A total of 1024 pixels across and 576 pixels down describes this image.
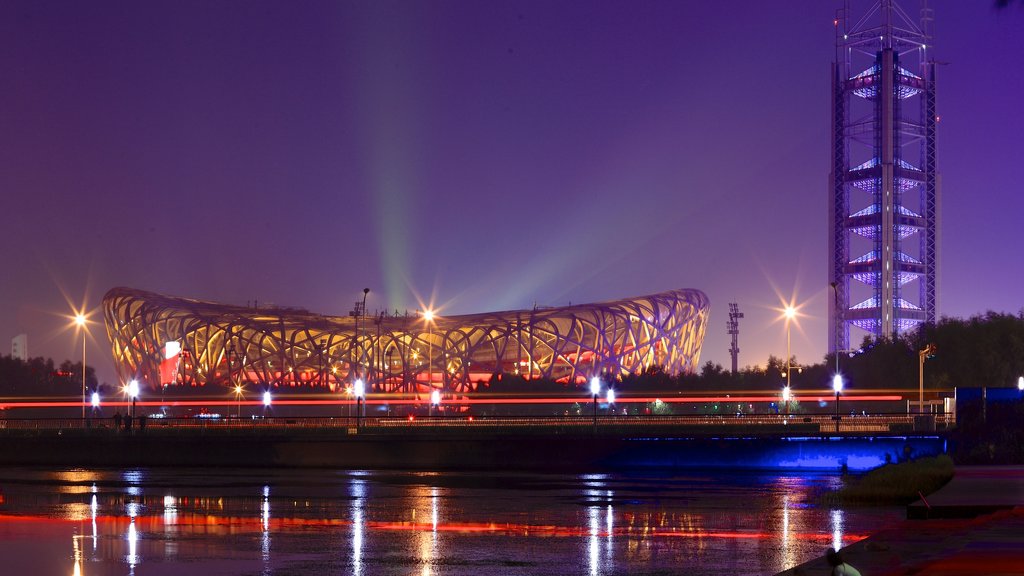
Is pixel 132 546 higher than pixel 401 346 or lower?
lower

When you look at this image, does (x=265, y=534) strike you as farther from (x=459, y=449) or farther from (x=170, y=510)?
(x=459, y=449)

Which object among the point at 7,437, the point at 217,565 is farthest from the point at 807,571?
the point at 7,437

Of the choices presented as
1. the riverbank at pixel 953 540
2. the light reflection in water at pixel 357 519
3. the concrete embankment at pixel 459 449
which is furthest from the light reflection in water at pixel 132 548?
the concrete embankment at pixel 459 449

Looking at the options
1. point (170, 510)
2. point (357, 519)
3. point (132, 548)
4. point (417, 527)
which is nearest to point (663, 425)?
point (170, 510)

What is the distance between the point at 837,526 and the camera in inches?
1059

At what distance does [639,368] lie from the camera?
182250mm

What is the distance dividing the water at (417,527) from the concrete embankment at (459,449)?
1088 cm

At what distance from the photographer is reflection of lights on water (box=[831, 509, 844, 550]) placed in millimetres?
23359

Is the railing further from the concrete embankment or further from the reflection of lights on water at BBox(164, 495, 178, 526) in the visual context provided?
the reflection of lights on water at BBox(164, 495, 178, 526)

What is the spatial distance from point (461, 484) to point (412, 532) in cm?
1797

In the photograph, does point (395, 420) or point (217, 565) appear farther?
point (395, 420)

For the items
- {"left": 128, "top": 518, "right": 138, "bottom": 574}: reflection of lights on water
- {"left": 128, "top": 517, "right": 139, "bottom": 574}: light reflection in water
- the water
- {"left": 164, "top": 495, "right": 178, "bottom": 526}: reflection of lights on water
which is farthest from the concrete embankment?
{"left": 128, "top": 517, "right": 139, "bottom": 574}: light reflection in water

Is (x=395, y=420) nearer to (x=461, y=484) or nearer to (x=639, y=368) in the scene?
(x=461, y=484)

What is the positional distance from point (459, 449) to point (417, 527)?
31.8 m
